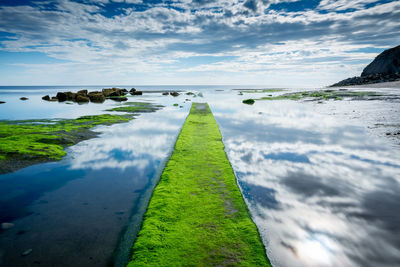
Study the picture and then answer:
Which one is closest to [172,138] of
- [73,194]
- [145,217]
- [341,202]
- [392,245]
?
[73,194]

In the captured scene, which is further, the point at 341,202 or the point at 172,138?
the point at 172,138

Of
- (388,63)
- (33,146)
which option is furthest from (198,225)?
(388,63)

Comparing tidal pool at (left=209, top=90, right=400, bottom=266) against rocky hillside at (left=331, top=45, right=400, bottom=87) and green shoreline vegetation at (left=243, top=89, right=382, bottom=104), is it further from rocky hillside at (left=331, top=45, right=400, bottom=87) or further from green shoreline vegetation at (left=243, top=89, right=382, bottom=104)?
rocky hillside at (left=331, top=45, right=400, bottom=87)

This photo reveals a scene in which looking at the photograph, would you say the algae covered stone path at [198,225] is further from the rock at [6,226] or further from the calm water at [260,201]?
the rock at [6,226]

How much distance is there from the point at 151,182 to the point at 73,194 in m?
3.27

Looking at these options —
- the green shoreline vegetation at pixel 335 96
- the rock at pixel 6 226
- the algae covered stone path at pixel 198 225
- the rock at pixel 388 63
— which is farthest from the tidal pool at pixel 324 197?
the rock at pixel 388 63

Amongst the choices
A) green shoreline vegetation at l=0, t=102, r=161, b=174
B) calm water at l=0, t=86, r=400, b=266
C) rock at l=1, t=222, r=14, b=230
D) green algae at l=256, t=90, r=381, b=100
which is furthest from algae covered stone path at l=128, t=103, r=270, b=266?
green algae at l=256, t=90, r=381, b=100

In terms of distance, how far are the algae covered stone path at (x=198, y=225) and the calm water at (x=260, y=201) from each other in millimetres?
557

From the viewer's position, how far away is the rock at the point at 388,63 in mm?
91875

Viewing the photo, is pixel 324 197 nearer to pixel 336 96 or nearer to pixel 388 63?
pixel 336 96

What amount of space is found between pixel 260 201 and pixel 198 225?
2957mm

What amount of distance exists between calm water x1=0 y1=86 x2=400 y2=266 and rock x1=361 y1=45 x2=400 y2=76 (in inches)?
4068

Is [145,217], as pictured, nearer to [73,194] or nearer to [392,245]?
[73,194]

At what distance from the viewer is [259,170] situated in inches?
438
